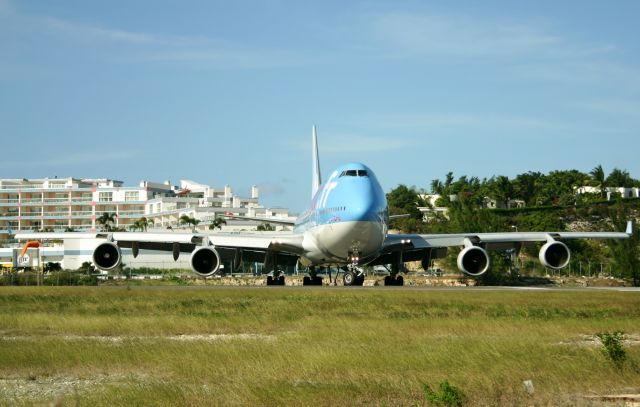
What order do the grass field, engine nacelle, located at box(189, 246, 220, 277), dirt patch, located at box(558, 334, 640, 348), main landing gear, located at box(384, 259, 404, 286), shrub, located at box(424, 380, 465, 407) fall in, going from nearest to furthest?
shrub, located at box(424, 380, 465, 407), the grass field, dirt patch, located at box(558, 334, 640, 348), engine nacelle, located at box(189, 246, 220, 277), main landing gear, located at box(384, 259, 404, 286)

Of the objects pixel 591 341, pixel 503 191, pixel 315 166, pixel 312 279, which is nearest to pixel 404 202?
pixel 503 191

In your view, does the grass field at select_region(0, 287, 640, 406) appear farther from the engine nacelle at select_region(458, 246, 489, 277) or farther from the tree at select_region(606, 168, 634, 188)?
the tree at select_region(606, 168, 634, 188)

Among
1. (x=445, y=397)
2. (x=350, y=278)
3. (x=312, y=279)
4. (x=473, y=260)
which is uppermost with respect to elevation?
(x=473, y=260)

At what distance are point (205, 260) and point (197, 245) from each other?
1380 mm

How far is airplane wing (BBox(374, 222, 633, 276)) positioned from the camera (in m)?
41.2

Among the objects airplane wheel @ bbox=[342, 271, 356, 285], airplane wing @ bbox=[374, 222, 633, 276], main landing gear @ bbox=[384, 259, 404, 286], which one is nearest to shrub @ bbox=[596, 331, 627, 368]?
airplane wing @ bbox=[374, 222, 633, 276]

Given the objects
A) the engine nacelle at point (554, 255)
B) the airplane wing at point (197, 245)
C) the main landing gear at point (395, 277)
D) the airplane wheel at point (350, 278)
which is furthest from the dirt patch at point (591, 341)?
the main landing gear at point (395, 277)

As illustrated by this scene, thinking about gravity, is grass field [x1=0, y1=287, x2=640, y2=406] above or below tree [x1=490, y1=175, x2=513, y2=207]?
below

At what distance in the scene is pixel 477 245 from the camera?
42469 mm

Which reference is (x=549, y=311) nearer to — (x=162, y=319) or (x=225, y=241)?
(x=162, y=319)

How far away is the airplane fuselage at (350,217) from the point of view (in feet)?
127

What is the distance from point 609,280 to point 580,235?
14631mm

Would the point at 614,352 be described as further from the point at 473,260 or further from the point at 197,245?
the point at 197,245

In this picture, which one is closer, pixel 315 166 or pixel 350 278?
pixel 350 278
